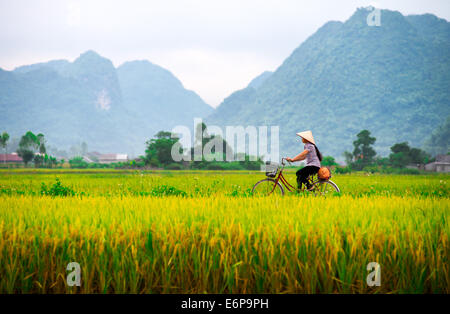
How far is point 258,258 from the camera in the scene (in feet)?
12.1

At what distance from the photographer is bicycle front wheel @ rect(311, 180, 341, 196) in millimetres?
9398

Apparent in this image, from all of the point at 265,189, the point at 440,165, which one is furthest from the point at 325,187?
the point at 440,165

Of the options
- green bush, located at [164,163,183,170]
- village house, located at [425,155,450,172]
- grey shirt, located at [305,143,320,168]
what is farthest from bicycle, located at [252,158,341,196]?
village house, located at [425,155,450,172]

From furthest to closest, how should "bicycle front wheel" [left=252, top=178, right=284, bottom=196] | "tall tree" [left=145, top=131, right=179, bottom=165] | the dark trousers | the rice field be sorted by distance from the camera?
1. "tall tree" [left=145, top=131, right=179, bottom=165]
2. "bicycle front wheel" [left=252, top=178, right=284, bottom=196]
3. the dark trousers
4. the rice field

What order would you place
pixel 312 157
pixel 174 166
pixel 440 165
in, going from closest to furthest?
pixel 312 157 < pixel 174 166 < pixel 440 165

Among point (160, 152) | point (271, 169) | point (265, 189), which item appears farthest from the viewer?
point (160, 152)

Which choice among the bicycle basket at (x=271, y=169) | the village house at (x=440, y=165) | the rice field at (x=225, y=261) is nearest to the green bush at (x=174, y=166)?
the village house at (x=440, y=165)

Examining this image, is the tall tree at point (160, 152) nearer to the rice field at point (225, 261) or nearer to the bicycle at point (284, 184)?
the bicycle at point (284, 184)

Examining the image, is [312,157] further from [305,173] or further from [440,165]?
[440,165]

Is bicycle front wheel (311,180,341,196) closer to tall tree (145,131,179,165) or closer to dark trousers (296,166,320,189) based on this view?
dark trousers (296,166,320,189)

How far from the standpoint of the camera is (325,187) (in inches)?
377

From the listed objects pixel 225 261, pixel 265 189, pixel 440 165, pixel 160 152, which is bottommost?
pixel 225 261

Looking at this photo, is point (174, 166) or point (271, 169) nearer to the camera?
point (271, 169)

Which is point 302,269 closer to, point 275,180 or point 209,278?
point 209,278
